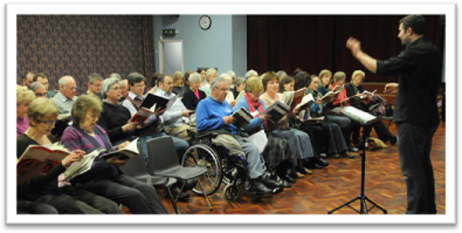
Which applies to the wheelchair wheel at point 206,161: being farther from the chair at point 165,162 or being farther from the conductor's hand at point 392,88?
the conductor's hand at point 392,88

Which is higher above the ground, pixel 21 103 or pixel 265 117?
pixel 21 103

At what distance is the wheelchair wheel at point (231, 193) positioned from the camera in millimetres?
3727

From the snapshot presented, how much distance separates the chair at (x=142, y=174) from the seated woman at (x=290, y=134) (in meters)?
1.69

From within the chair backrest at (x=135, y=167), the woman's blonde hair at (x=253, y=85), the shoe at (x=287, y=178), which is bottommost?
the shoe at (x=287, y=178)

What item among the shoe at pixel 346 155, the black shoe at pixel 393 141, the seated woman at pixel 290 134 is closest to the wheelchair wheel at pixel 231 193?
the seated woman at pixel 290 134

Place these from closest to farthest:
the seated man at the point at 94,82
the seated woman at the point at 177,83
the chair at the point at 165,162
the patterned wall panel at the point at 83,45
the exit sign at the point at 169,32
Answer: the chair at the point at 165,162 < the seated man at the point at 94,82 < the seated woman at the point at 177,83 < the patterned wall panel at the point at 83,45 < the exit sign at the point at 169,32

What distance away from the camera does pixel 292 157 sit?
13.9ft

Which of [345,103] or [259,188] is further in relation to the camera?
[345,103]

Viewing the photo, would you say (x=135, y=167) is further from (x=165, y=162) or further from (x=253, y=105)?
(x=253, y=105)

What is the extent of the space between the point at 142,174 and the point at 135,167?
86 millimetres

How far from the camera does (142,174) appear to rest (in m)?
3.17

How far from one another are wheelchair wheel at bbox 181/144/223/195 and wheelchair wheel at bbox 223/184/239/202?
0.37 feet

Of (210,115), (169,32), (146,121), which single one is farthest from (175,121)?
(169,32)

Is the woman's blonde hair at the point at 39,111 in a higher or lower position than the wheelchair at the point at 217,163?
higher
